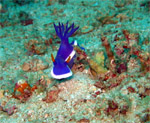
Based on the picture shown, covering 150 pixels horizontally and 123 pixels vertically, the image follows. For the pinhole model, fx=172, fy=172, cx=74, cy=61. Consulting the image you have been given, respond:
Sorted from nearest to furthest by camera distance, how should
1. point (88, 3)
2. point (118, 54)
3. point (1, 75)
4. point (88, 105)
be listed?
point (88, 105), point (118, 54), point (1, 75), point (88, 3)

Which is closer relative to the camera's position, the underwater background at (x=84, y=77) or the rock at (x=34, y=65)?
the underwater background at (x=84, y=77)

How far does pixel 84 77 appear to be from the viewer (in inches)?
124

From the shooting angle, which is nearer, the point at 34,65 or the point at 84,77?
the point at 84,77

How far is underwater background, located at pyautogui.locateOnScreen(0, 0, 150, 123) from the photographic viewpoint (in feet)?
8.07

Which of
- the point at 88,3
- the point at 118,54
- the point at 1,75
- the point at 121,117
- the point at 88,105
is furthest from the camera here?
the point at 88,3

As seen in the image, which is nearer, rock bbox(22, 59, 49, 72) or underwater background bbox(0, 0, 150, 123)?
underwater background bbox(0, 0, 150, 123)

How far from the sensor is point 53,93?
111 inches

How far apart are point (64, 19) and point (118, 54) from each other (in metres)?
3.11

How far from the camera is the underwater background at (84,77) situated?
2.46 meters

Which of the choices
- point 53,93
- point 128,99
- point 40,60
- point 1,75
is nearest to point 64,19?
point 40,60

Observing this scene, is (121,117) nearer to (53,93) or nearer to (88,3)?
(53,93)

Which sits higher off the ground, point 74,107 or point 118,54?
point 118,54

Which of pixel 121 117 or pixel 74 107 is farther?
pixel 74 107

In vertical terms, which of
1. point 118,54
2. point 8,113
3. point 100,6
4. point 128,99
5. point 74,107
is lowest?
point 8,113
